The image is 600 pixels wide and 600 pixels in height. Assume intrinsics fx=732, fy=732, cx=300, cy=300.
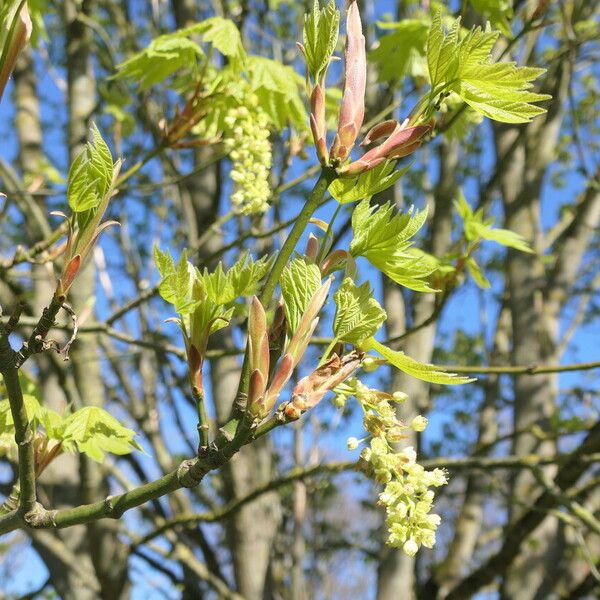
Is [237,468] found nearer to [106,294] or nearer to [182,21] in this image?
[106,294]

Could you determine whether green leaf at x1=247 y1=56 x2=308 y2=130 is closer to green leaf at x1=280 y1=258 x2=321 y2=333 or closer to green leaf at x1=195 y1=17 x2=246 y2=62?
green leaf at x1=195 y1=17 x2=246 y2=62

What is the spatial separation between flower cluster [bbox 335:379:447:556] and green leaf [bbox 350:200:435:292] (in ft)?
0.47

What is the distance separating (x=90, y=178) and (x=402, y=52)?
151 centimetres

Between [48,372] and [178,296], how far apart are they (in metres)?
2.47

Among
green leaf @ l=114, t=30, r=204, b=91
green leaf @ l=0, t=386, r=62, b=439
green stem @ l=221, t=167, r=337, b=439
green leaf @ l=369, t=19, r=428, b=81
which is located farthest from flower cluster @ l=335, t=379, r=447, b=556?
green leaf @ l=369, t=19, r=428, b=81

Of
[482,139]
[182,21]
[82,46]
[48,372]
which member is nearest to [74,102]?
[82,46]

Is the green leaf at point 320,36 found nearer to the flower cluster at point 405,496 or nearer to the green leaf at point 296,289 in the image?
the green leaf at point 296,289

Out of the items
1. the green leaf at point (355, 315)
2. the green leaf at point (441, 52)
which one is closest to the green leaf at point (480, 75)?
the green leaf at point (441, 52)

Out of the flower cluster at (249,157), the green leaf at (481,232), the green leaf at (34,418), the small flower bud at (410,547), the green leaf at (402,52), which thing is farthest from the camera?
the green leaf at (402,52)

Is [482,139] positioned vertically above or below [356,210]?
above

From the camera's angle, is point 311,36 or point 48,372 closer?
point 311,36

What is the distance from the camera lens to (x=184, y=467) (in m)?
0.73

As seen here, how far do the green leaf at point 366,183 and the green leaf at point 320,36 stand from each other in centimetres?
12

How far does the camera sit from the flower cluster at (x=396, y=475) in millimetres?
715
